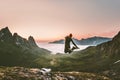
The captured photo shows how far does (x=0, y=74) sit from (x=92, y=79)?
41917mm

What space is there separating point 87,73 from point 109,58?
23.0 metres

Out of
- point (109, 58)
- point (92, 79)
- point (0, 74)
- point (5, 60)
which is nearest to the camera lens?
point (0, 74)

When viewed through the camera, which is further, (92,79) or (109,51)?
(109,51)

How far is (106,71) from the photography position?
556 feet

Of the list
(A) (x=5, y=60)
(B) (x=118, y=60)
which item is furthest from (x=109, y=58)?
(A) (x=5, y=60)

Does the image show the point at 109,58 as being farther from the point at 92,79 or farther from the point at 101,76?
the point at 92,79

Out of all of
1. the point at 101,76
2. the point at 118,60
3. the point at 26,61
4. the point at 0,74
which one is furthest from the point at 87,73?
the point at 0,74

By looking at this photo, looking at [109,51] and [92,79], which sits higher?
[109,51]

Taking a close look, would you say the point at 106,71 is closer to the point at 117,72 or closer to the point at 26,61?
the point at 117,72

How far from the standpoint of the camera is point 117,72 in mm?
167250

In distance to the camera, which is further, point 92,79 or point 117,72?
point 117,72

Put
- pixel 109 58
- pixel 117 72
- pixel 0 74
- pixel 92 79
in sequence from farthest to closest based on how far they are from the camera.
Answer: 1. pixel 109 58
2. pixel 117 72
3. pixel 92 79
4. pixel 0 74

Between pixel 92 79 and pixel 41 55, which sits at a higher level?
pixel 41 55

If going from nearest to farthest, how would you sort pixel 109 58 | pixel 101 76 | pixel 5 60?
pixel 101 76 → pixel 109 58 → pixel 5 60
